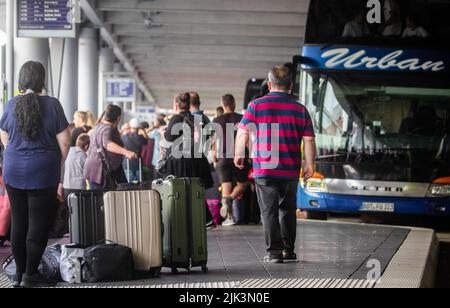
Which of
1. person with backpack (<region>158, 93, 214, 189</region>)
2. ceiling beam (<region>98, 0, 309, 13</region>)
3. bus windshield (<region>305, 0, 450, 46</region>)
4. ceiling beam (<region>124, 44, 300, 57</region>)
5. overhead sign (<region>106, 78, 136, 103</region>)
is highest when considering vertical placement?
ceiling beam (<region>98, 0, 309, 13</region>)

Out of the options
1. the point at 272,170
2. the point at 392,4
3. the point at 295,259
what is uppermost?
the point at 392,4

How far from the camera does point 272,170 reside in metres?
9.71

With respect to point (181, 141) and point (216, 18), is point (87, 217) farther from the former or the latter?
point (216, 18)

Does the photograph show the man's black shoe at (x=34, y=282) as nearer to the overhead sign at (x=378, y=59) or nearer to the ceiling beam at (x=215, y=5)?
the overhead sign at (x=378, y=59)

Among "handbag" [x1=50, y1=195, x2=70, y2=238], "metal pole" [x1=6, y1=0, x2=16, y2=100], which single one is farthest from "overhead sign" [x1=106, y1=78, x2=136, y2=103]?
"handbag" [x1=50, y1=195, x2=70, y2=238]

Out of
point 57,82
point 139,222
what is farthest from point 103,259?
point 57,82

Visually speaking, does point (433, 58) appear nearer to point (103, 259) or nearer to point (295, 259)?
point (295, 259)

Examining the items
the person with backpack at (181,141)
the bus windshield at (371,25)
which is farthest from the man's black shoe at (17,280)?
the bus windshield at (371,25)

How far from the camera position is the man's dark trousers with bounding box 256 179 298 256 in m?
9.74

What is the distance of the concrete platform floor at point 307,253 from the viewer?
8.82m

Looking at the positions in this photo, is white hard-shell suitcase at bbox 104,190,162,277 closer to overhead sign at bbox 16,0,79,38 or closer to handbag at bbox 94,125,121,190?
handbag at bbox 94,125,121,190

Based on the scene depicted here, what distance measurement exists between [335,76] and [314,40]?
0.66 m

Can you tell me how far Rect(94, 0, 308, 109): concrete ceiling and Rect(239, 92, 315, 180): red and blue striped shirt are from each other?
59.8 feet

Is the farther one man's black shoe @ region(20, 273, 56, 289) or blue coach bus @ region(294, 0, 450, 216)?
blue coach bus @ region(294, 0, 450, 216)
